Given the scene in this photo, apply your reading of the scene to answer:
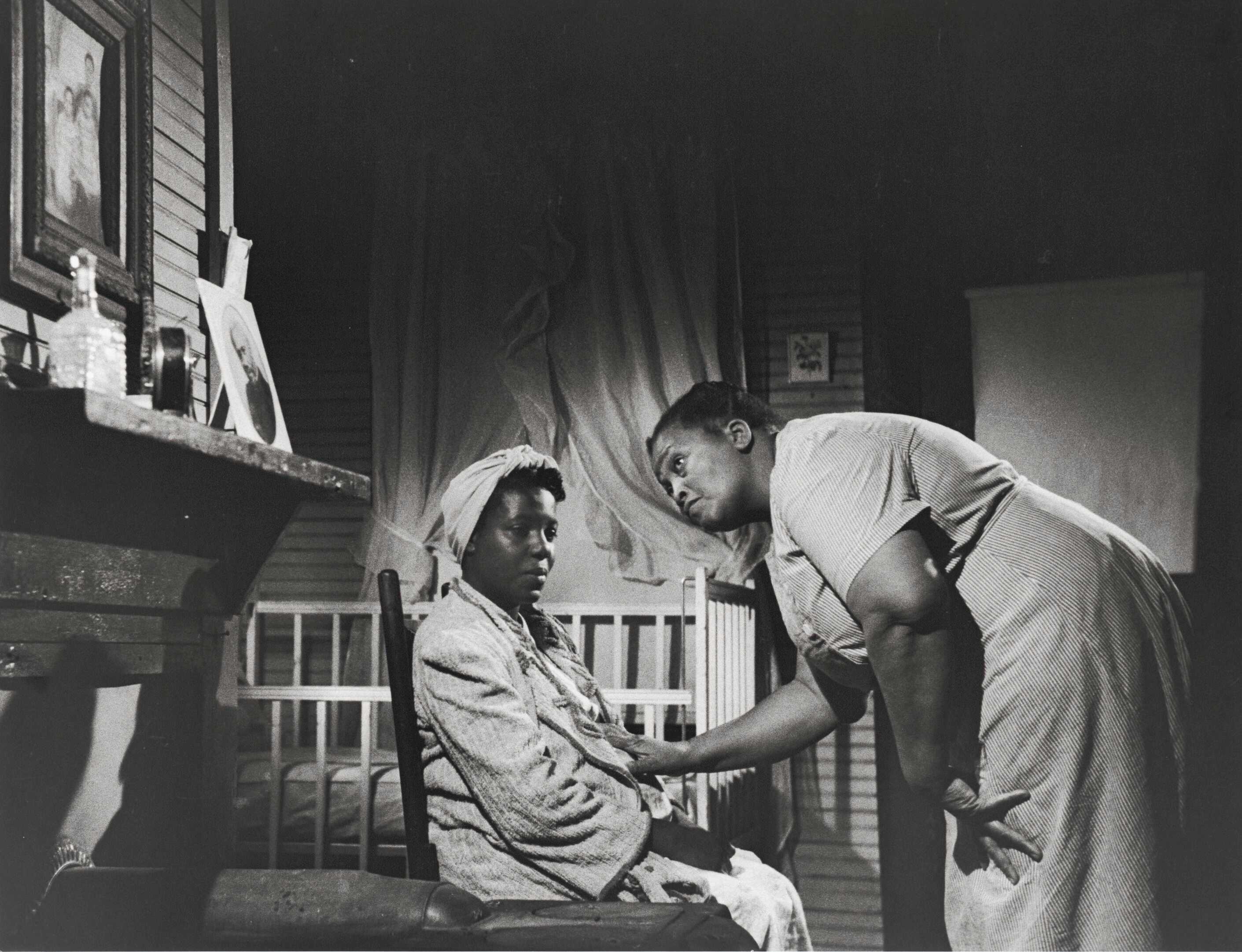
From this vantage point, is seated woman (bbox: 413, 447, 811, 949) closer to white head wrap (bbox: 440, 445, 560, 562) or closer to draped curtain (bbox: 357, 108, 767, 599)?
white head wrap (bbox: 440, 445, 560, 562)

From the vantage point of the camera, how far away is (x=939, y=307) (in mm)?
4141

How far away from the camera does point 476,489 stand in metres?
2.58

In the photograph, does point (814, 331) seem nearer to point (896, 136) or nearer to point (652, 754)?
point (896, 136)

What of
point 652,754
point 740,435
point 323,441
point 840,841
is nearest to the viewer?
point 740,435

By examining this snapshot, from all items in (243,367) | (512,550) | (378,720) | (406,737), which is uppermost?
(243,367)

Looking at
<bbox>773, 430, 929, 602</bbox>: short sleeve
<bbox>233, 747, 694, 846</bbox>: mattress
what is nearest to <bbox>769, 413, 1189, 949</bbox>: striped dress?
<bbox>773, 430, 929, 602</bbox>: short sleeve

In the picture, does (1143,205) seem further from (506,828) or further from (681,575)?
(506,828)

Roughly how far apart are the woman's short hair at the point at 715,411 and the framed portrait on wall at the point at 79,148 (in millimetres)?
1039

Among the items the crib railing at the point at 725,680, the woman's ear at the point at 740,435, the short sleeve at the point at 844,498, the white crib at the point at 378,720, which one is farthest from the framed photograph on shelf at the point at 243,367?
the crib railing at the point at 725,680

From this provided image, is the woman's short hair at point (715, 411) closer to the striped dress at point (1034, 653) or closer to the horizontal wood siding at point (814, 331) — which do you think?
the striped dress at point (1034, 653)

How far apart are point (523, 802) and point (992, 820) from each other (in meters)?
0.85

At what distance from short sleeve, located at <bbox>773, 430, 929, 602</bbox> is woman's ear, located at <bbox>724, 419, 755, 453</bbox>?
189 millimetres

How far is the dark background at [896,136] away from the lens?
3.66m

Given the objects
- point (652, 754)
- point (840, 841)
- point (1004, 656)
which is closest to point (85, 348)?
point (652, 754)
